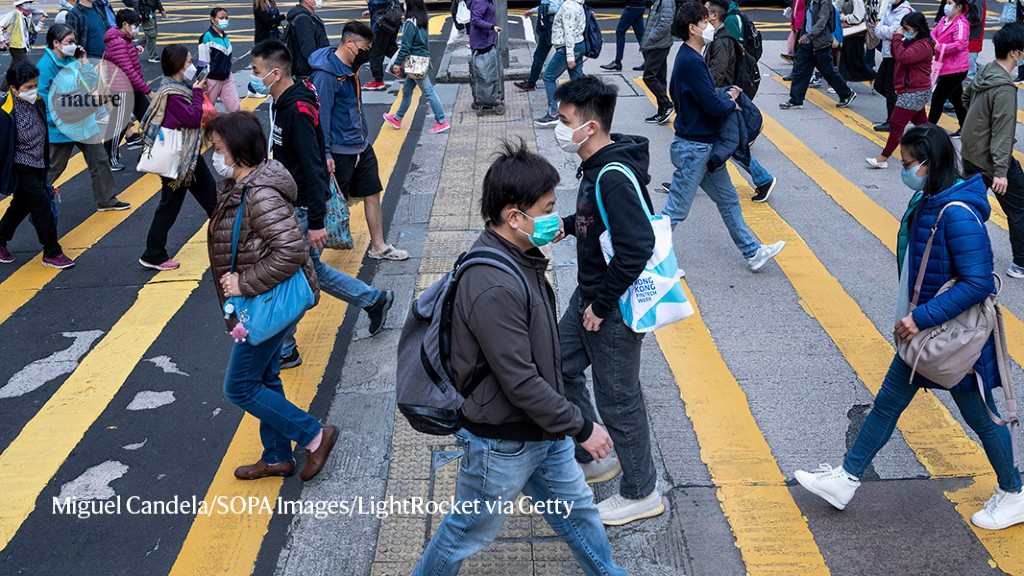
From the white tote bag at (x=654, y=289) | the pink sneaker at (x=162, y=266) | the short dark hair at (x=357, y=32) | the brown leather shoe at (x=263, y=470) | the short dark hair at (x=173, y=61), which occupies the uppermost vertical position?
the short dark hair at (x=357, y=32)

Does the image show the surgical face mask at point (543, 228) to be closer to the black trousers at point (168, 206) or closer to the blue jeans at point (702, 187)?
the blue jeans at point (702, 187)

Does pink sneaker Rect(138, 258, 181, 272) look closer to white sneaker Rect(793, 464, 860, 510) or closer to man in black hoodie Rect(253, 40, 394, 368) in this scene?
man in black hoodie Rect(253, 40, 394, 368)

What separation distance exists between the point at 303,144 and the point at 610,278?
2476mm

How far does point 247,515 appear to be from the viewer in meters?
4.34

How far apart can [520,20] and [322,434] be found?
16.8 metres

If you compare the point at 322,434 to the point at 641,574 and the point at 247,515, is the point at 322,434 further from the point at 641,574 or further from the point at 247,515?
the point at 641,574

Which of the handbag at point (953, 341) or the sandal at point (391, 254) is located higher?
the handbag at point (953, 341)

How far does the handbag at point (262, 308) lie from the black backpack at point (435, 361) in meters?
1.14

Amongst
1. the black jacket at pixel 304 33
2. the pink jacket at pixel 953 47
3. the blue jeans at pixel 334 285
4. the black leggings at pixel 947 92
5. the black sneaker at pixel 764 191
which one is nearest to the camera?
the blue jeans at pixel 334 285

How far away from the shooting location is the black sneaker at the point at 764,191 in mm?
8324

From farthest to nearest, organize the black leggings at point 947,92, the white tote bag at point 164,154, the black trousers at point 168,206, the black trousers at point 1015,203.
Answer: the black leggings at point 947,92
the black trousers at point 168,206
the white tote bag at point 164,154
the black trousers at point 1015,203

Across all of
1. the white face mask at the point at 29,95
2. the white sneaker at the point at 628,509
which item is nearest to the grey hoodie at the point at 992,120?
the white sneaker at the point at 628,509

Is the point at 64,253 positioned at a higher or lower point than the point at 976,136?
lower

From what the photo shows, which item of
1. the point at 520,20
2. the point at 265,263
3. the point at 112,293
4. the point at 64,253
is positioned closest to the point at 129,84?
the point at 64,253
